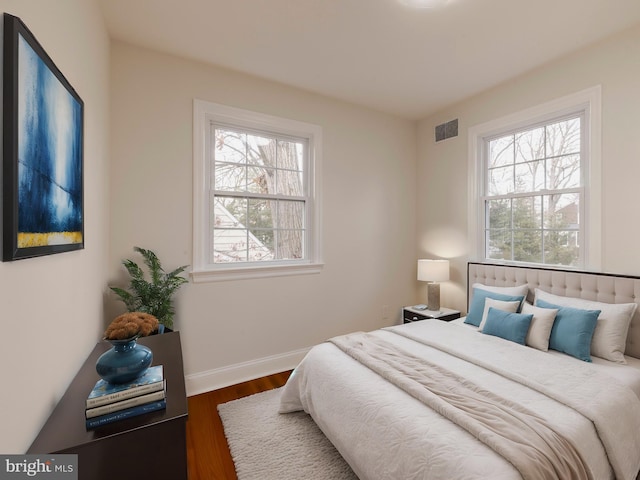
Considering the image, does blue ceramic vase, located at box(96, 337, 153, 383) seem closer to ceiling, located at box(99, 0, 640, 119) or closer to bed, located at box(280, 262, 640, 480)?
bed, located at box(280, 262, 640, 480)

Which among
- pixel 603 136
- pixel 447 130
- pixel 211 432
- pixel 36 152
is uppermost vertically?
pixel 447 130

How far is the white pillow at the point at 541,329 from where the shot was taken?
212 cm

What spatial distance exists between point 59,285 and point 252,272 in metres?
1.68

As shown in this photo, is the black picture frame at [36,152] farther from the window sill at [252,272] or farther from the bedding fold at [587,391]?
the bedding fold at [587,391]

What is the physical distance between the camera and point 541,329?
7.06 ft

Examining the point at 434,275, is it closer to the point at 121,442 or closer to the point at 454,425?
the point at 454,425

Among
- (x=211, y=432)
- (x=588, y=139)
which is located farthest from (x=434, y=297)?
(x=211, y=432)

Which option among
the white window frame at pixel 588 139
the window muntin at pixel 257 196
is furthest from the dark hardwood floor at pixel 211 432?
the white window frame at pixel 588 139

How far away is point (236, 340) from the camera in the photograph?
111 inches

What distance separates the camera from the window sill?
2.64m

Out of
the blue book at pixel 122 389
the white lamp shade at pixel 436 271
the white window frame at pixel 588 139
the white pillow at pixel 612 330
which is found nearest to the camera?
the blue book at pixel 122 389

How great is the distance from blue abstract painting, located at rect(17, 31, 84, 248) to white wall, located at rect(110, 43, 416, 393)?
981mm

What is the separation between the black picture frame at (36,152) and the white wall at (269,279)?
1014mm

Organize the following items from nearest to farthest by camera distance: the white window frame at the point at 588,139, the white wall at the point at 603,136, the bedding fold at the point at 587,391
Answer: the bedding fold at the point at 587,391
the white wall at the point at 603,136
the white window frame at the point at 588,139
